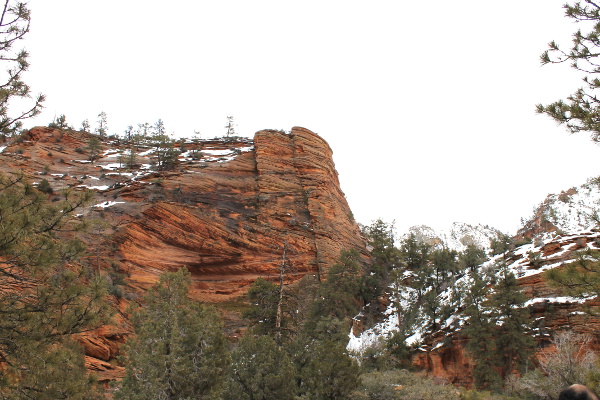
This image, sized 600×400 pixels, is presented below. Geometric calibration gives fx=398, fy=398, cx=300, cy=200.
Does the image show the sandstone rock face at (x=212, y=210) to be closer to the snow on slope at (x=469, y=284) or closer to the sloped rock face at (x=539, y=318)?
the snow on slope at (x=469, y=284)

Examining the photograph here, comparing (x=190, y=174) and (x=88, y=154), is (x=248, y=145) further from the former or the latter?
(x=88, y=154)

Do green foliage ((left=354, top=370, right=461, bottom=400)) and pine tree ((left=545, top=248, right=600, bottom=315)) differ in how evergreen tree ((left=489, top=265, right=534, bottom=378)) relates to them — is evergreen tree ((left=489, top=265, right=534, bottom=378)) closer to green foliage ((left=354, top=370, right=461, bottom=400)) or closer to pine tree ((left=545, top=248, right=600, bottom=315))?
green foliage ((left=354, top=370, right=461, bottom=400))

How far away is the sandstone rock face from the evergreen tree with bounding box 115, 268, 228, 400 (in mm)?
8195

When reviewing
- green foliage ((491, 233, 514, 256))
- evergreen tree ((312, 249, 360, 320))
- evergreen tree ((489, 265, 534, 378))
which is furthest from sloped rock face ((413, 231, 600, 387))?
green foliage ((491, 233, 514, 256))

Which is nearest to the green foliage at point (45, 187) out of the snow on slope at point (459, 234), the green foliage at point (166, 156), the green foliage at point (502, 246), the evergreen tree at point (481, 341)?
the green foliage at point (166, 156)

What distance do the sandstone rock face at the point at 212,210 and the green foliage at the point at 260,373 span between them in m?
10.8

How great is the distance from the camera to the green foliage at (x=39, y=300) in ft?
19.6

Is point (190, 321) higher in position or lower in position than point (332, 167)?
lower

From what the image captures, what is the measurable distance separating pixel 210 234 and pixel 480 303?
21635mm

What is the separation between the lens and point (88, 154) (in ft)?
161

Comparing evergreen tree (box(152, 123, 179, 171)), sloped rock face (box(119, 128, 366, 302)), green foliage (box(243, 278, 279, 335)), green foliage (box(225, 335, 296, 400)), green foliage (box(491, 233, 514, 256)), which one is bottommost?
green foliage (box(225, 335, 296, 400))

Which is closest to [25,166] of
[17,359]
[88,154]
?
[88,154]

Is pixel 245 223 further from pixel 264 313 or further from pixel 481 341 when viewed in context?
pixel 481 341

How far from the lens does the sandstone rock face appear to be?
3064 centimetres
